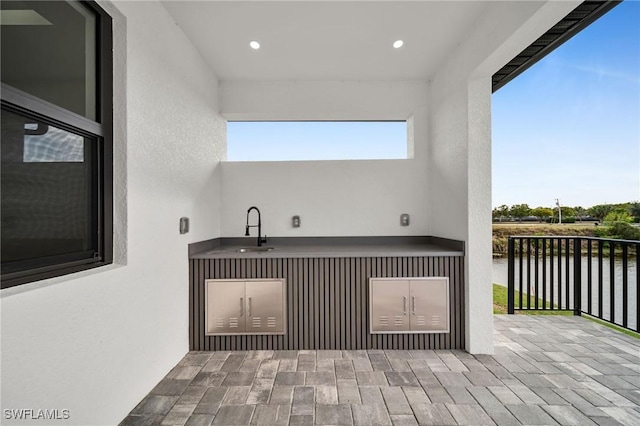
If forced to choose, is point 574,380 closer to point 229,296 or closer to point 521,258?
point 521,258

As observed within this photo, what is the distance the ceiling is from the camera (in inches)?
91.4

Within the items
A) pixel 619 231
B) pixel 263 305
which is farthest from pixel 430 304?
pixel 619 231

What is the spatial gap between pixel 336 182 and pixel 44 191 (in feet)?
8.77

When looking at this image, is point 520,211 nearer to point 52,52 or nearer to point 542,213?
point 542,213

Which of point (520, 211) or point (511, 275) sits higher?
point (520, 211)

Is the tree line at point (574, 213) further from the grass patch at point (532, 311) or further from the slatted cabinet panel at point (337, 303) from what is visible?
the slatted cabinet panel at point (337, 303)

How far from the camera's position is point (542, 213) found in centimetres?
385

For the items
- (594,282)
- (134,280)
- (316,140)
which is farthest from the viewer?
(316,140)

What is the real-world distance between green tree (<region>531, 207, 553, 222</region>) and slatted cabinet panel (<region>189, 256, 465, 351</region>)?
1927 millimetres

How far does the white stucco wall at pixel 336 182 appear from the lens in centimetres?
355

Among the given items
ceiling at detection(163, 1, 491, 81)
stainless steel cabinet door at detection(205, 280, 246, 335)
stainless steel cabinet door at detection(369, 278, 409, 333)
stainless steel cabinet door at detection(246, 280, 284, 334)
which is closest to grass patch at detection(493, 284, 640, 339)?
stainless steel cabinet door at detection(369, 278, 409, 333)

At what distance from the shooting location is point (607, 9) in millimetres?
1964

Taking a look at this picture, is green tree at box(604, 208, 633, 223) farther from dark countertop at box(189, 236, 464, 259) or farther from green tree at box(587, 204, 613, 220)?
dark countertop at box(189, 236, 464, 259)

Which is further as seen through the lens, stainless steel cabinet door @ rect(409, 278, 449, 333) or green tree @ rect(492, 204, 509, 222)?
green tree @ rect(492, 204, 509, 222)
